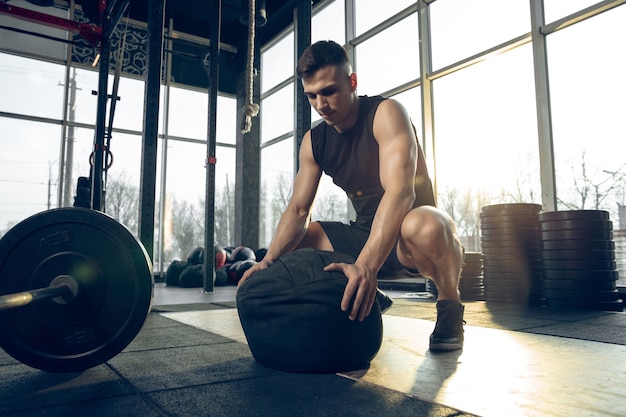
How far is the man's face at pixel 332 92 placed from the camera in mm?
1447

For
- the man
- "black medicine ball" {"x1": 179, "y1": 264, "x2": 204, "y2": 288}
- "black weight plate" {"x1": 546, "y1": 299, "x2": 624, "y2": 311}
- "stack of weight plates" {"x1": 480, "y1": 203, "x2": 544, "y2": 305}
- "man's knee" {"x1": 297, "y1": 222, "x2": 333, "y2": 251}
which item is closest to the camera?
the man

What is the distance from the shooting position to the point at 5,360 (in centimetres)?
143

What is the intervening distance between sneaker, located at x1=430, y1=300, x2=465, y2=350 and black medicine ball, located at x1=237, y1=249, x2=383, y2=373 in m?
0.32

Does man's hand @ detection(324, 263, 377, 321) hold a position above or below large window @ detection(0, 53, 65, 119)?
below

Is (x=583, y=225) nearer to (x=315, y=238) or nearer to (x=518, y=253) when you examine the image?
(x=518, y=253)

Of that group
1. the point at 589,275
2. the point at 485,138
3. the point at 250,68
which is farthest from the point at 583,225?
the point at 250,68

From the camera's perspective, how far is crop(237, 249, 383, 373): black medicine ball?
1130mm

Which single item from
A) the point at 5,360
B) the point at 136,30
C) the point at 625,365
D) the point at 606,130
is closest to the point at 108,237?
the point at 5,360

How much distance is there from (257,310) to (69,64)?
660 centimetres

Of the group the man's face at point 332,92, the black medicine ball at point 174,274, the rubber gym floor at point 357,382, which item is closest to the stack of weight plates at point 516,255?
the rubber gym floor at point 357,382

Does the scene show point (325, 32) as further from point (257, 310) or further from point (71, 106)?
point (257, 310)

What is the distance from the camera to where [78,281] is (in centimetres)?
119

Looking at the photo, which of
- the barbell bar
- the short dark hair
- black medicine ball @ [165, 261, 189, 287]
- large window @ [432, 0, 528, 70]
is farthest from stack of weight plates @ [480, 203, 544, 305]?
black medicine ball @ [165, 261, 189, 287]

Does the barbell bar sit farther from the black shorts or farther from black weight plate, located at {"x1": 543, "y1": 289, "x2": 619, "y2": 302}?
black weight plate, located at {"x1": 543, "y1": 289, "x2": 619, "y2": 302}
